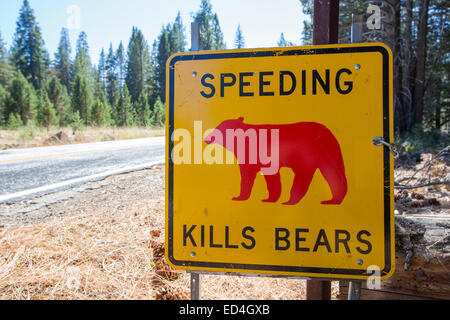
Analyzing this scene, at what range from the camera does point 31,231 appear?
111 inches

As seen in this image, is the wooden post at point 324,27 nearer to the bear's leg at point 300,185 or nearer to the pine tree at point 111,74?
the bear's leg at point 300,185

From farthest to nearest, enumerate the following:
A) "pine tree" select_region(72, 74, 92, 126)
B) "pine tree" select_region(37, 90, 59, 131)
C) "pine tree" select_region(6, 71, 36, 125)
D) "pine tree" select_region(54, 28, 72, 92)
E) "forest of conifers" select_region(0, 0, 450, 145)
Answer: "pine tree" select_region(54, 28, 72, 92) < "pine tree" select_region(72, 74, 92, 126) < "pine tree" select_region(6, 71, 36, 125) < "pine tree" select_region(37, 90, 59, 131) < "forest of conifers" select_region(0, 0, 450, 145)

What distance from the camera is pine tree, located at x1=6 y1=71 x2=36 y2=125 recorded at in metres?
32.3

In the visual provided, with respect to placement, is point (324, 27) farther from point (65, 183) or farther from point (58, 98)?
point (58, 98)

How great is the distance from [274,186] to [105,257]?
1652mm

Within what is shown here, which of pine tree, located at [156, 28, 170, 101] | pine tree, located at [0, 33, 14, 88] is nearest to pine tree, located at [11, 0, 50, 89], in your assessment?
pine tree, located at [0, 33, 14, 88]

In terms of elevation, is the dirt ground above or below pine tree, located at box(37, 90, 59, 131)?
below

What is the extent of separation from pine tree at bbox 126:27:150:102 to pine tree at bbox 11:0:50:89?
14.1m

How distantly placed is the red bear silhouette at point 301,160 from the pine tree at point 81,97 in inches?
1493

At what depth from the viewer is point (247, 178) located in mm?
1051

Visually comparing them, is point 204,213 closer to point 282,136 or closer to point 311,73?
point 282,136

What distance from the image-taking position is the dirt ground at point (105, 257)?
182cm

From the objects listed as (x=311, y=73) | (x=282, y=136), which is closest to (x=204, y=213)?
(x=282, y=136)

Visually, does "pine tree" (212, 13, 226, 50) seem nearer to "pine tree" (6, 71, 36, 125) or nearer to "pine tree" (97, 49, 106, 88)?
"pine tree" (6, 71, 36, 125)
